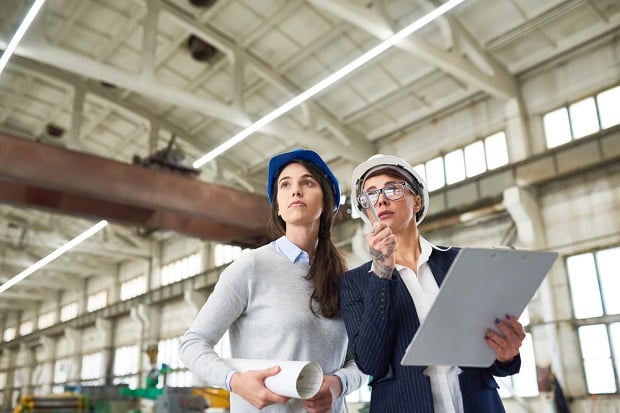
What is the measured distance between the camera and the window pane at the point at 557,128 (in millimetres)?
12688

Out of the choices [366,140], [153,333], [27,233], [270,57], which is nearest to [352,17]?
[270,57]

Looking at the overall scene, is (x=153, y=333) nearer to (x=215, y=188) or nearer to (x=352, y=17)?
(x=215, y=188)

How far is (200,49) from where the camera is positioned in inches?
629

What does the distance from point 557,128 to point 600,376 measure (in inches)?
214

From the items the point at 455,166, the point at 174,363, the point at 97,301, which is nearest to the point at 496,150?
the point at 455,166

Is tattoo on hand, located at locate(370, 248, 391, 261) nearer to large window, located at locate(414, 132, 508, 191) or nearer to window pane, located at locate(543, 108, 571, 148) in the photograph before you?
window pane, located at locate(543, 108, 571, 148)

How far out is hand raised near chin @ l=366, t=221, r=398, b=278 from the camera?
6.15 ft

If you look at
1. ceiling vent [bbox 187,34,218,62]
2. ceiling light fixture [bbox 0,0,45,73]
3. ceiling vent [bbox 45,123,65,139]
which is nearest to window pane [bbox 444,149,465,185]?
ceiling vent [bbox 187,34,218,62]

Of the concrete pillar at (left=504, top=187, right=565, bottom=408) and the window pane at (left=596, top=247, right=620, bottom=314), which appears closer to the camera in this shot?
the window pane at (left=596, top=247, right=620, bottom=314)

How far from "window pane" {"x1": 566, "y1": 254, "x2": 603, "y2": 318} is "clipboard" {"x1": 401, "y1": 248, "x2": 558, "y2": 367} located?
11.1 meters

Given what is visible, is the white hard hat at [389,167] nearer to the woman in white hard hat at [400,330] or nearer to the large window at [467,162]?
the woman in white hard hat at [400,330]

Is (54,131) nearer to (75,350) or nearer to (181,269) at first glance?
(181,269)

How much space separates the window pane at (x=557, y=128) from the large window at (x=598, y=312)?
2.66 metres

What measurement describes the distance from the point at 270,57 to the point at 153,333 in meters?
14.2
